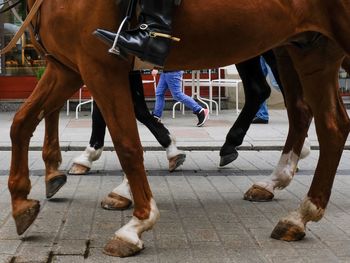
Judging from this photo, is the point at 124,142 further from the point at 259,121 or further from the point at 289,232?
the point at 259,121

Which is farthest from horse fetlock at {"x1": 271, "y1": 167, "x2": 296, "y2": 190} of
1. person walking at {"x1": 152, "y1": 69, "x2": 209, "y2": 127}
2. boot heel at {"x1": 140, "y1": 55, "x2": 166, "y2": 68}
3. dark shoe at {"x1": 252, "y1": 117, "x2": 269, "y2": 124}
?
dark shoe at {"x1": 252, "y1": 117, "x2": 269, "y2": 124}

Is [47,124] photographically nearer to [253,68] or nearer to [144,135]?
[253,68]

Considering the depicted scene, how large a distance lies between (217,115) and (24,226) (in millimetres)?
9881

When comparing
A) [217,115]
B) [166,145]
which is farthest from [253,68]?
[217,115]

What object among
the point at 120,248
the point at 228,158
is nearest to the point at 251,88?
the point at 228,158

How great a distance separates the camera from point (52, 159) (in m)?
4.88

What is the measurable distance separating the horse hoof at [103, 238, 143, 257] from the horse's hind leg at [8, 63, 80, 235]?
0.64 meters

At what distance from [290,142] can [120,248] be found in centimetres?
215

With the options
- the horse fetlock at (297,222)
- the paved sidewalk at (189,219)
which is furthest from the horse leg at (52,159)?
the horse fetlock at (297,222)

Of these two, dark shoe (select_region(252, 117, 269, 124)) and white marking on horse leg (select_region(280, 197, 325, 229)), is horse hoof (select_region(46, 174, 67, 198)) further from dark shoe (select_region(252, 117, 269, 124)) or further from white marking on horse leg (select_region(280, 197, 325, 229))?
dark shoe (select_region(252, 117, 269, 124))

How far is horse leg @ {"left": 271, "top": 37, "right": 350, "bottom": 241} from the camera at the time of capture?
12.6 feet

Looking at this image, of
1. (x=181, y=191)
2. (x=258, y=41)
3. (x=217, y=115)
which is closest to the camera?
(x=258, y=41)

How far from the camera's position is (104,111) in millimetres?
3398

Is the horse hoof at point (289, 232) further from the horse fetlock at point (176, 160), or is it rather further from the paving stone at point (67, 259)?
the horse fetlock at point (176, 160)
